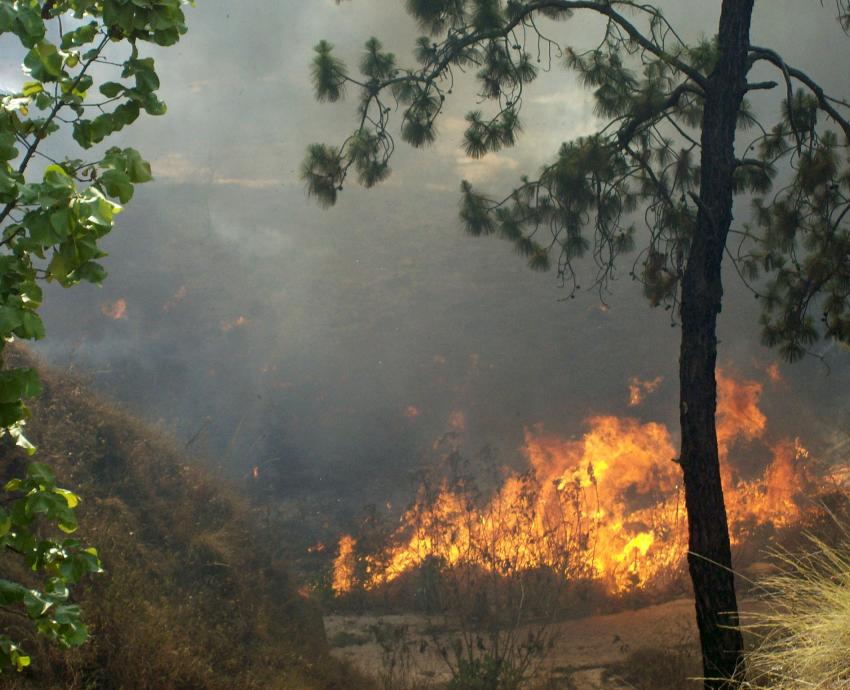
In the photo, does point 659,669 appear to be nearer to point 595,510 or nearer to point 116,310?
point 595,510

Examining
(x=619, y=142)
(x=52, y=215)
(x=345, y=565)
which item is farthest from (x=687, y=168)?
(x=345, y=565)

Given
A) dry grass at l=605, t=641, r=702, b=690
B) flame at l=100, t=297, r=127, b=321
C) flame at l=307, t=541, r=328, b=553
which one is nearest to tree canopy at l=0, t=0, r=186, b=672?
dry grass at l=605, t=641, r=702, b=690

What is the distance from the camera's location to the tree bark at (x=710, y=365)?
17.2 feet

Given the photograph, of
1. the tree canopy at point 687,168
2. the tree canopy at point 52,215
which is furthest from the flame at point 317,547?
the tree canopy at point 52,215

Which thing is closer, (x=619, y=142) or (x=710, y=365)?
(x=710, y=365)

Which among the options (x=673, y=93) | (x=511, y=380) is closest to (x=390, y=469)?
(x=511, y=380)

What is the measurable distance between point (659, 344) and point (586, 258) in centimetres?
428

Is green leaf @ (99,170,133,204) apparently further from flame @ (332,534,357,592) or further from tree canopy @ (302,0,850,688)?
flame @ (332,534,357,592)

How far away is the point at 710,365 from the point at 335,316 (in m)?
13.7

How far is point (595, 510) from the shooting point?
41.1 ft

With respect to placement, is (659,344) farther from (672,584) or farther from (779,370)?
(672,584)

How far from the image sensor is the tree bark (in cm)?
523

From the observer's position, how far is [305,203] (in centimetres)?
2169

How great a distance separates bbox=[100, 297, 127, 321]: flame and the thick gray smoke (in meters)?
0.04
